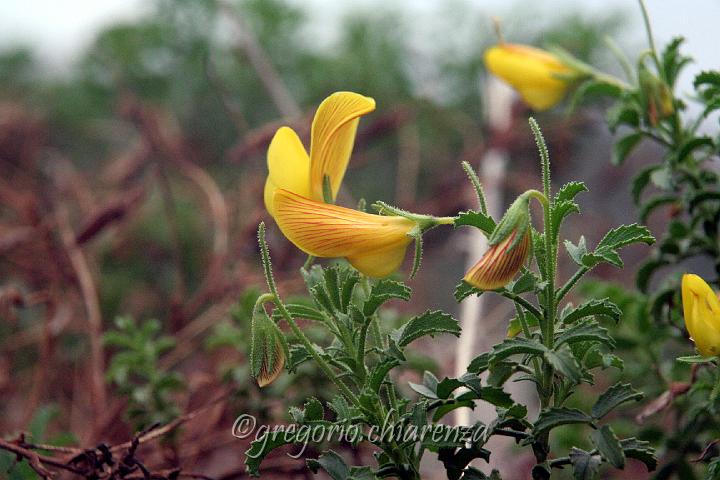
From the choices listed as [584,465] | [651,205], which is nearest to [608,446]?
[584,465]

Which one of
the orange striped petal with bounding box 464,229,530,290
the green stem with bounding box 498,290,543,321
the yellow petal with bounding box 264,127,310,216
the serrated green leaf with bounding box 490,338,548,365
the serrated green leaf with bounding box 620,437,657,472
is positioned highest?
the yellow petal with bounding box 264,127,310,216

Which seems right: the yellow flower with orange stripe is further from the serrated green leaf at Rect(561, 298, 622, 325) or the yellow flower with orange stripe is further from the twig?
the twig

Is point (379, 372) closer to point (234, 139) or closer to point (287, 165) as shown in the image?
point (287, 165)

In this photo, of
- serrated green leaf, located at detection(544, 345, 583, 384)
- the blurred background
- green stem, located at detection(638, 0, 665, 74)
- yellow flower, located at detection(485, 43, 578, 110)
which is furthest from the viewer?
the blurred background

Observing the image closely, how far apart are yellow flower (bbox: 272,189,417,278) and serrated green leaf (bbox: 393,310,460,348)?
0.03 metres

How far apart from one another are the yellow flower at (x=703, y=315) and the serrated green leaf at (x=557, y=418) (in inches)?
2.9

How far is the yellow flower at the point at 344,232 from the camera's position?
350mm

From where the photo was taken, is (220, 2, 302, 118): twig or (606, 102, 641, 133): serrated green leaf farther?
(220, 2, 302, 118): twig

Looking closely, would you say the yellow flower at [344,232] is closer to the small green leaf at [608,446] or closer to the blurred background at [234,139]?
the small green leaf at [608,446]

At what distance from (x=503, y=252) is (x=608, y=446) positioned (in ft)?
0.31

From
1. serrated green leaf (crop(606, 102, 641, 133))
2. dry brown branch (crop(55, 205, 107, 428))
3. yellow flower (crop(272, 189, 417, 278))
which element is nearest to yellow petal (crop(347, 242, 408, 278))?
yellow flower (crop(272, 189, 417, 278))

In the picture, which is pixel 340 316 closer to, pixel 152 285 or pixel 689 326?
pixel 689 326

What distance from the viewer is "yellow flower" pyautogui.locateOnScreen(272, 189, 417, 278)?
35 centimetres

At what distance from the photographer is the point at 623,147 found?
1.88ft
